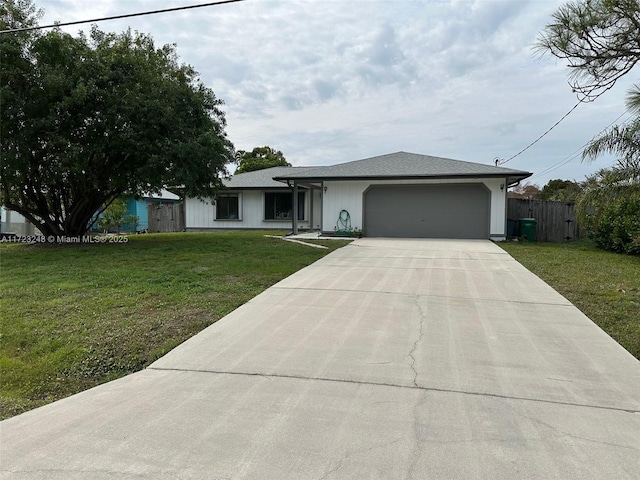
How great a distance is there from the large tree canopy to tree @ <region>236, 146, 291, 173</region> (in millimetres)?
30030

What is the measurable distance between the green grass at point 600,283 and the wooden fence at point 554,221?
4485 mm

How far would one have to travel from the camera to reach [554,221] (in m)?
16.7

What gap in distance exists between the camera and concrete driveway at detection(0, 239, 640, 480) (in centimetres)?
239

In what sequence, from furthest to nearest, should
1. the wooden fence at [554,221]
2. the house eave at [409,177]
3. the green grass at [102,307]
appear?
the wooden fence at [554,221] → the house eave at [409,177] → the green grass at [102,307]

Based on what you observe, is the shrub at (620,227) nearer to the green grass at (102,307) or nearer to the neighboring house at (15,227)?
the green grass at (102,307)

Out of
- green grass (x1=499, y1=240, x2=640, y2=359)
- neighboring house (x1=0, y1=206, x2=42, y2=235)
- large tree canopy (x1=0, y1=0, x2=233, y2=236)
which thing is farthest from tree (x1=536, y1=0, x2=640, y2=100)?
neighboring house (x1=0, y1=206, x2=42, y2=235)

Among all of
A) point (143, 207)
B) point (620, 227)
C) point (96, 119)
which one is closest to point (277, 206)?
point (143, 207)

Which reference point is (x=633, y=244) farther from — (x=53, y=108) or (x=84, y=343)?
(x=53, y=108)

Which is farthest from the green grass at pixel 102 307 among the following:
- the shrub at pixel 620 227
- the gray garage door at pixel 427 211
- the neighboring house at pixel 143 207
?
the neighboring house at pixel 143 207

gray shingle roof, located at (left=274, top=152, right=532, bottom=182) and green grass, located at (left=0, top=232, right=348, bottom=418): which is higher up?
gray shingle roof, located at (left=274, top=152, right=532, bottom=182)

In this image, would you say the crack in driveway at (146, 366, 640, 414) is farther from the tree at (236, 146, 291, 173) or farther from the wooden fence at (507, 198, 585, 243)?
the tree at (236, 146, 291, 173)

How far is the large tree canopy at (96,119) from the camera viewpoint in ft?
33.8

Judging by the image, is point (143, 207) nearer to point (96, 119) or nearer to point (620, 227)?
point (96, 119)

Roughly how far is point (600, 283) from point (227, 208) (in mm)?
18747
